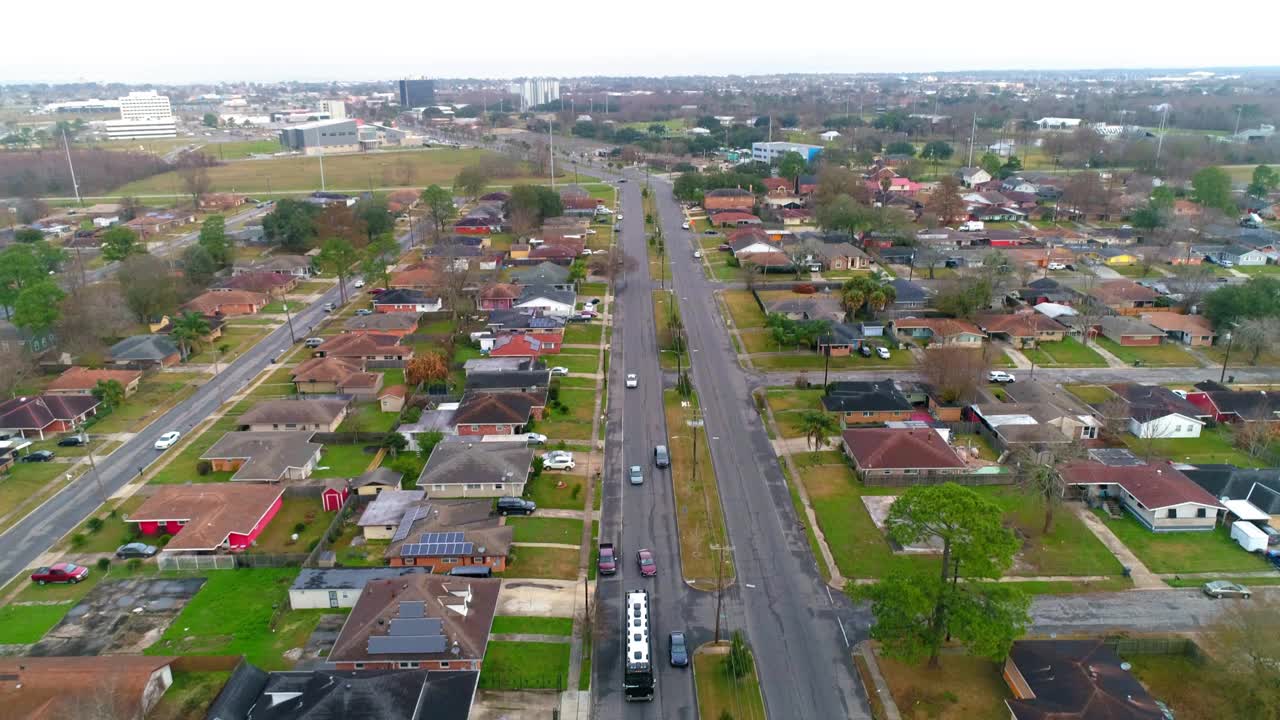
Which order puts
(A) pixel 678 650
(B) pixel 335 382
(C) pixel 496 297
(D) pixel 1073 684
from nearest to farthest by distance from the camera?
(D) pixel 1073 684 → (A) pixel 678 650 → (B) pixel 335 382 → (C) pixel 496 297

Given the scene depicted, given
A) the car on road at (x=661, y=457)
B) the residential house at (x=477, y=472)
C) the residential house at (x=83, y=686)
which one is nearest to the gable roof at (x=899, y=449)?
the car on road at (x=661, y=457)

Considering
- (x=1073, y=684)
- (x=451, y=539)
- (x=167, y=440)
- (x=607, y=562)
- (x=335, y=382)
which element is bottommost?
(x=607, y=562)

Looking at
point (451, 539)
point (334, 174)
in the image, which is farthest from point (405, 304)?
point (334, 174)

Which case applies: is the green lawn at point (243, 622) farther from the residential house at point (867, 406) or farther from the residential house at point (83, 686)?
the residential house at point (867, 406)

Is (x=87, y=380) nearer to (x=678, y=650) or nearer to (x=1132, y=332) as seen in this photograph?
(x=678, y=650)

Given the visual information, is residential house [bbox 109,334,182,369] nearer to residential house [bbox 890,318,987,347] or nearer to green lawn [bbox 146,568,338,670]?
green lawn [bbox 146,568,338,670]

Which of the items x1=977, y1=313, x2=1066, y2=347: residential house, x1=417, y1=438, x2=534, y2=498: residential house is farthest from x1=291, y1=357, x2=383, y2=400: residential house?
x1=977, y1=313, x2=1066, y2=347: residential house
